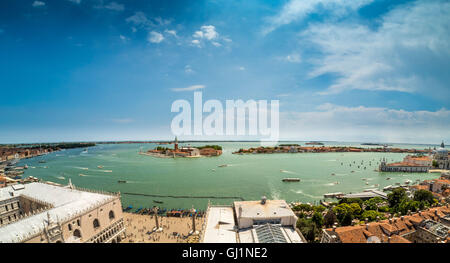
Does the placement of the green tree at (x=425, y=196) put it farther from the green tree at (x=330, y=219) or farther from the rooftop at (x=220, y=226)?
the rooftop at (x=220, y=226)

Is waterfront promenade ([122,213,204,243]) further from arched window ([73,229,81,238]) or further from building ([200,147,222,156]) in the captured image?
building ([200,147,222,156])

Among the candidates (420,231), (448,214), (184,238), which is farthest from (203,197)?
(448,214)

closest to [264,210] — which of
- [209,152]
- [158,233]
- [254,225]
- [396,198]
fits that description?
[254,225]
